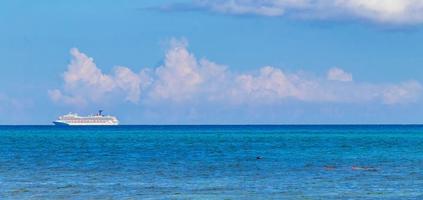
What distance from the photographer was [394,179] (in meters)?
68.1

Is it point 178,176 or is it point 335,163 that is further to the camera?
point 335,163

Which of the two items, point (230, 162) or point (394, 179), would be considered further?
point (230, 162)

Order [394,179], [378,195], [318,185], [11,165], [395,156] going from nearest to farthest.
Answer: [378,195] < [318,185] < [394,179] < [11,165] < [395,156]

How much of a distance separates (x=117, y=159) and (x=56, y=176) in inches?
1051

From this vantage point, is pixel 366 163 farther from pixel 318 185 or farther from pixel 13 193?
pixel 13 193

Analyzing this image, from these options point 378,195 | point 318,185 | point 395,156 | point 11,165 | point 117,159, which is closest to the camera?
point 378,195

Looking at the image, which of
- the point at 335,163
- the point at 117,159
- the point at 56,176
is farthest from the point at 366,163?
the point at 56,176

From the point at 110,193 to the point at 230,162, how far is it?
35.9 metres

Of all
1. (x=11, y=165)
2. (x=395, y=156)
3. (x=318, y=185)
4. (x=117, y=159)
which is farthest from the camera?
(x=395, y=156)

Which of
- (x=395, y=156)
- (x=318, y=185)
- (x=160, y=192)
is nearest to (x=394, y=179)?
(x=318, y=185)

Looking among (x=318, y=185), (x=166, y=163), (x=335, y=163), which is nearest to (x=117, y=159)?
(x=166, y=163)

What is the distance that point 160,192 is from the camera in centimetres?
5753

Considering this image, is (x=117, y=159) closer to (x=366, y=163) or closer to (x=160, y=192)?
(x=366, y=163)

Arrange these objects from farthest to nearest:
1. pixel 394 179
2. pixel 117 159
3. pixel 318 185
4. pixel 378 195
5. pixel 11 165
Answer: pixel 117 159 < pixel 11 165 < pixel 394 179 < pixel 318 185 < pixel 378 195
